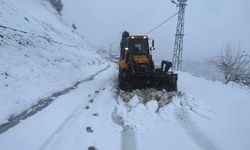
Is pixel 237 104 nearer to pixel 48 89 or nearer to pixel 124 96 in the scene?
pixel 124 96

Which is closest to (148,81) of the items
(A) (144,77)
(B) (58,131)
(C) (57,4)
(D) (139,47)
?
(A) (144,77)

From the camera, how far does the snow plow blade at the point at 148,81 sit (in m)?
16.0

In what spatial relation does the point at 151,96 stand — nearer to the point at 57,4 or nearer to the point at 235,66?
the point at 235,66

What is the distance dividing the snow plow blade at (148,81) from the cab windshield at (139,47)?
2.65 m

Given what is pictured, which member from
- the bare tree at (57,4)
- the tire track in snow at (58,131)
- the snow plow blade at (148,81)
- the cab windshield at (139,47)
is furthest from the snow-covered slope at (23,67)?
the bare tree at (57,4)

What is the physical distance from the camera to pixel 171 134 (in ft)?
30.3

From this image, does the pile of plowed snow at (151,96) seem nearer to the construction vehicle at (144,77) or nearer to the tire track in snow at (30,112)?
the construction vehicle at (144,77)

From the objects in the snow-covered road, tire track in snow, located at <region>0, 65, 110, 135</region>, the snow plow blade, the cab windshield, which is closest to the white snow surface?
the snow-covered road

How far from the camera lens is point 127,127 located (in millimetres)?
9820

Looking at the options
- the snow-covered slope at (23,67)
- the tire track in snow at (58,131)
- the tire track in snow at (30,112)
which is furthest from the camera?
the snow-covered slope at (23,67)

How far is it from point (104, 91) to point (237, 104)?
22.7 feet

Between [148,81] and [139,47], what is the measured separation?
3180 mm

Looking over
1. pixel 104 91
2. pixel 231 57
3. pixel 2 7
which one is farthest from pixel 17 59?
pixel 231 57

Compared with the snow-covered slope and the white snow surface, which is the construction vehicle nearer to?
the white snow surface
